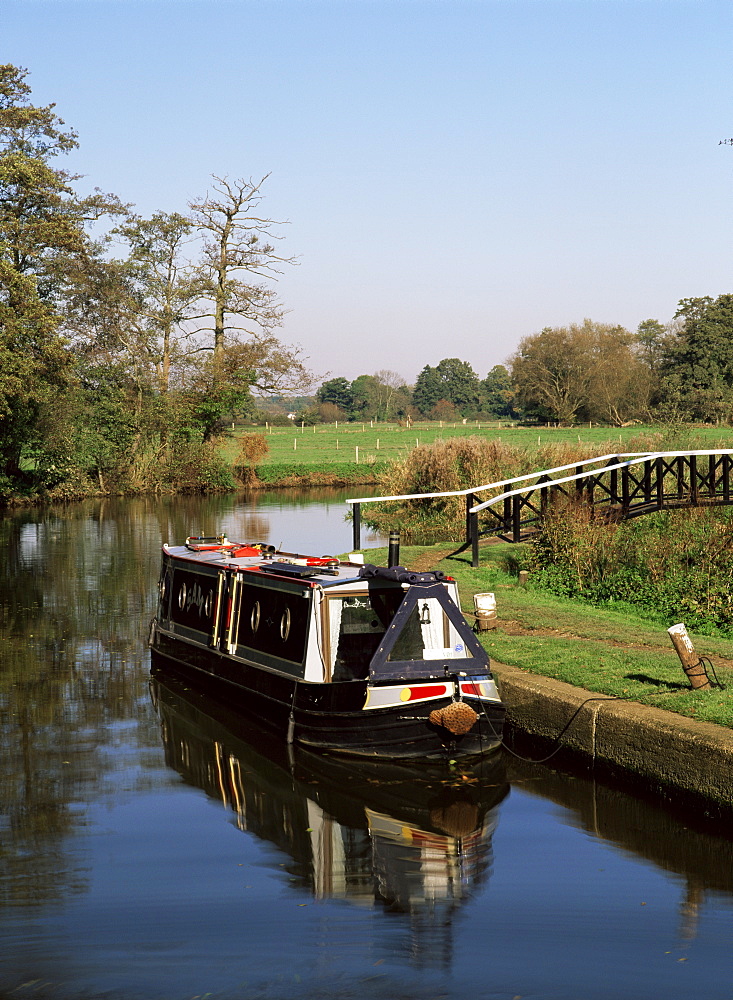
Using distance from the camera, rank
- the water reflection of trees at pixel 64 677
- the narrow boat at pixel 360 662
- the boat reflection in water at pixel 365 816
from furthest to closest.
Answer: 1. the narrow boat at pixel 360 662
2. the water reflection of trees at pixel 64 677
3. the boat reflection in water at pixel 365 816

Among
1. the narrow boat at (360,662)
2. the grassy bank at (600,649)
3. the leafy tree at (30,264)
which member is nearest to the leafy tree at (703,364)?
the leafy tree at (30,264)

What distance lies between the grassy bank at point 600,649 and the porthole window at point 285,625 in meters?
2.33

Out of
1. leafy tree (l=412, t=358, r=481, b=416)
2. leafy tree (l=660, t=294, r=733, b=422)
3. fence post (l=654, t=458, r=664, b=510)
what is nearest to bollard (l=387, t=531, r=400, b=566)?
fence post (l=654, t=458, r=664, b=510)

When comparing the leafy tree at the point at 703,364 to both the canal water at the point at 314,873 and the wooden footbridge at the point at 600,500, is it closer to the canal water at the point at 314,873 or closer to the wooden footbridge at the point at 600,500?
the wooden footbridge at the point at 600,500

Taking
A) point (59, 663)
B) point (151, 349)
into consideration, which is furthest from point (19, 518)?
point (59, 663)

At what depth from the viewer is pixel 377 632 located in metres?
10.9

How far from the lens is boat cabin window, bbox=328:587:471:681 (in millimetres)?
10461

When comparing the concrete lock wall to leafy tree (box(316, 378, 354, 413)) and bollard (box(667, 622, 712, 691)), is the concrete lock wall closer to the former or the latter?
bollard (box(667, 622, 712, 691))

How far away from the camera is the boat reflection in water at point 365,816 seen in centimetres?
789

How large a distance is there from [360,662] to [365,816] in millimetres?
1825

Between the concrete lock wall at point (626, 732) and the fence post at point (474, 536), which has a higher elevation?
the fence post at point (474, 536)

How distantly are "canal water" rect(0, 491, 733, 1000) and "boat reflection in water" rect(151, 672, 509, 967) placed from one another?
24 mm

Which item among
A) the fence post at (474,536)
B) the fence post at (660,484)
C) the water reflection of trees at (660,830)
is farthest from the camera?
the fence post at (660,484)

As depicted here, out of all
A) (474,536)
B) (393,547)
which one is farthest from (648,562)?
(393,547)
